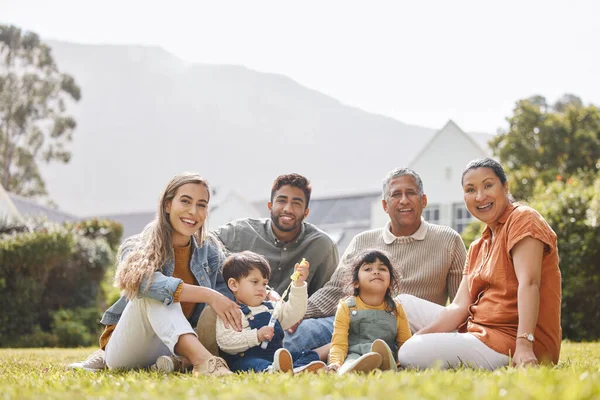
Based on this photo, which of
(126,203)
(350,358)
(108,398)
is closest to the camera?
(108,398)

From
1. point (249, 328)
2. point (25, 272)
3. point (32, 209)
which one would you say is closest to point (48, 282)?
point (25, 272)

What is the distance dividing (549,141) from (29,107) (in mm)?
24005

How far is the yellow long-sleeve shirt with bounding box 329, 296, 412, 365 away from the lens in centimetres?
386

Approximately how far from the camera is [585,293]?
371 inches

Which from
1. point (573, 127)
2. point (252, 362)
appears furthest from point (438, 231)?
point (573, 127)

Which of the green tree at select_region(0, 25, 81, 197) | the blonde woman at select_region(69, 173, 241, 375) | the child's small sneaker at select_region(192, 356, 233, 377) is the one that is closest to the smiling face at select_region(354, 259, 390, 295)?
the blonde woman at select_region(69, 173, 241, 375)

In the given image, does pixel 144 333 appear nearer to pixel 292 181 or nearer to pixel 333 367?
pixel 333 367

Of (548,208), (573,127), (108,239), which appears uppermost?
(573,127)

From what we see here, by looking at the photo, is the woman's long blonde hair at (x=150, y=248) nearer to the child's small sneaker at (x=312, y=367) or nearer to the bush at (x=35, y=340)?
the child's small sneaker at (x=312, y=367)

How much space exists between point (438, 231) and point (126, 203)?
63675 millimetres

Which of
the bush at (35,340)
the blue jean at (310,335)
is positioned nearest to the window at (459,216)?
the bush at (35,340)

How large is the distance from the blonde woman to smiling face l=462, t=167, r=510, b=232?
1493 millimetres

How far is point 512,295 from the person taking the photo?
3625 mm

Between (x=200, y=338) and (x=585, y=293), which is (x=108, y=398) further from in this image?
(x=585, y=293)
